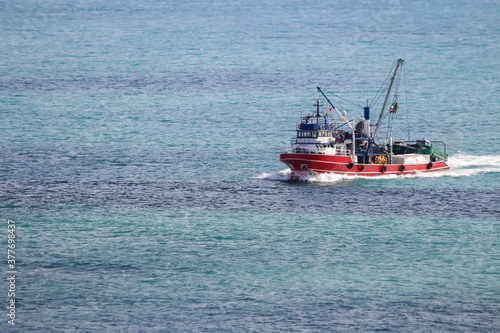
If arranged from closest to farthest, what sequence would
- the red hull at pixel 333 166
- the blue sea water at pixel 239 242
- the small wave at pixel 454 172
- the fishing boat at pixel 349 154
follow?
1. the blue sea water at pixel 239 242
2. the red hull at pixel 333 166
3. the fishing boat at pixel 349 154
4. the small wave at pixel 454 172

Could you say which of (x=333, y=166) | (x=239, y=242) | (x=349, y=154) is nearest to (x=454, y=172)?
(x=349, y=154)

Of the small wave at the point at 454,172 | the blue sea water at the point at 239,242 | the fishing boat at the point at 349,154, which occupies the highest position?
the fishing boat at the point at 349,154

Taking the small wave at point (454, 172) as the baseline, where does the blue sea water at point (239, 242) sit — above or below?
below

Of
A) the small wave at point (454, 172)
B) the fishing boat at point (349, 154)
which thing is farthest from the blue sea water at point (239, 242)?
the fishing boat at point (349, 154)

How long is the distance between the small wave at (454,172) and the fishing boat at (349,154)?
2.29ft

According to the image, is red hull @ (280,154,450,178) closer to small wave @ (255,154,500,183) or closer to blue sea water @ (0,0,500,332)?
small wave @ (255,154,500,183)

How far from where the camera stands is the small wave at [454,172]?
126m

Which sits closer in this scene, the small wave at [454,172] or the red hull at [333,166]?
the red hull at [333,166]

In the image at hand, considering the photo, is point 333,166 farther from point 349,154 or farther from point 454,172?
point 454,172

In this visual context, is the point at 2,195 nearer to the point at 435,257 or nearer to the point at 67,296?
the point at 67,296

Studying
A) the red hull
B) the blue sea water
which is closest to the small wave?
the blue sea water

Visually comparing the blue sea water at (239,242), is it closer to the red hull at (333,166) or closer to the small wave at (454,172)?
the small wave at (454,172)

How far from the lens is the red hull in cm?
12444

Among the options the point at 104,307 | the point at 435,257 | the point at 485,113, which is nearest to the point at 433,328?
the point at 435,257
